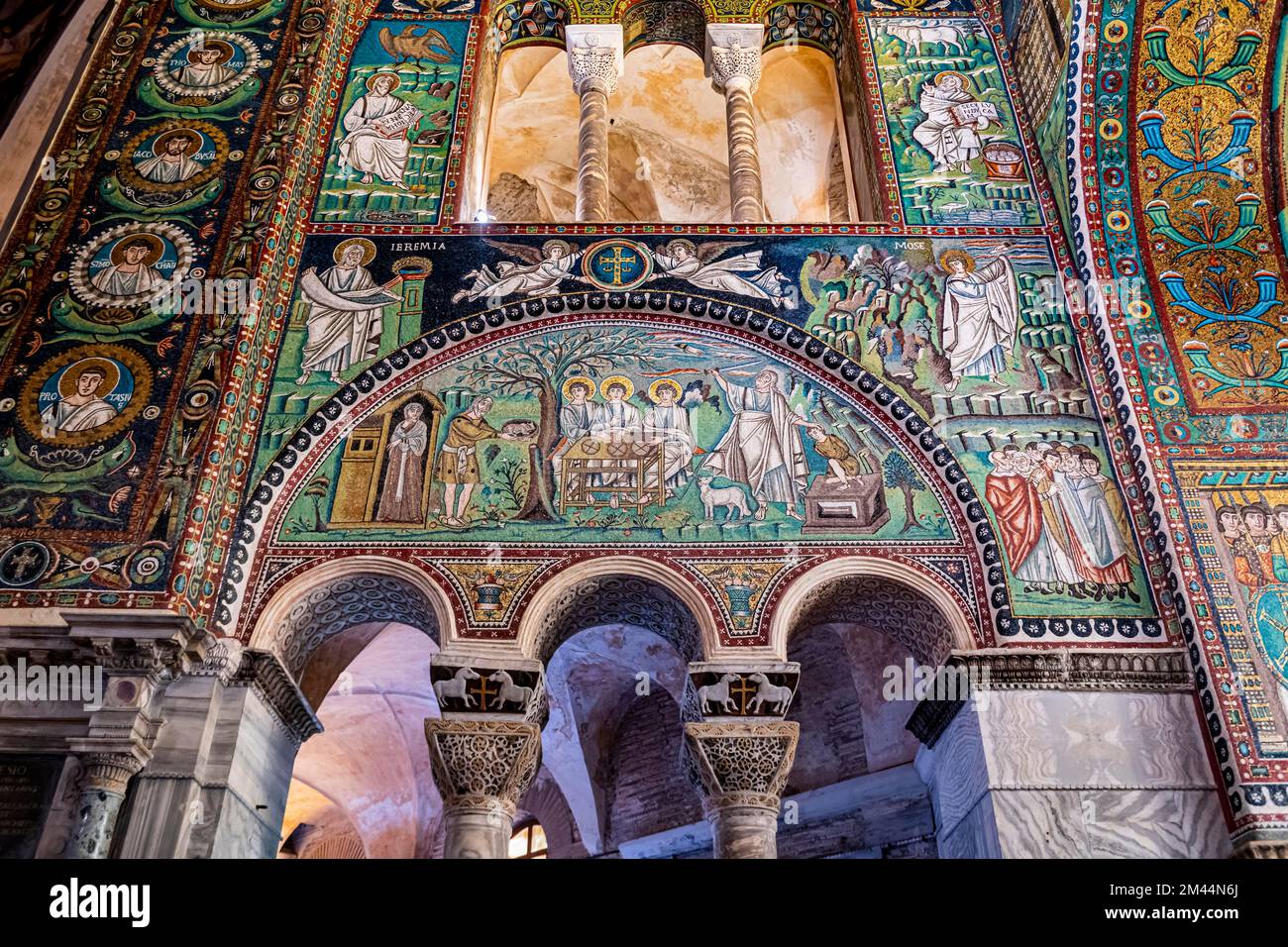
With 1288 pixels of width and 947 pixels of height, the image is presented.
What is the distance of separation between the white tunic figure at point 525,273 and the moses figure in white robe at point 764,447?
4.88 feet

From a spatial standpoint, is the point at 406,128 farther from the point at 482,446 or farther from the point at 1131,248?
the point at 1131,248

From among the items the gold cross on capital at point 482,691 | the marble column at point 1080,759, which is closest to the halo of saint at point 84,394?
the gold cross on capital at point 482,691

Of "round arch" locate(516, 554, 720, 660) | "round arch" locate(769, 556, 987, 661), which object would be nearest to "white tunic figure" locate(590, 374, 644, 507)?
"round arch" locate(516, 554, 720, 660)

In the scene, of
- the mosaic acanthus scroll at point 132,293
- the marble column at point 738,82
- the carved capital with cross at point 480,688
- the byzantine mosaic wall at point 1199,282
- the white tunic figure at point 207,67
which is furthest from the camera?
the marble column at point 738,82

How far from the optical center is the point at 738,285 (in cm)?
848

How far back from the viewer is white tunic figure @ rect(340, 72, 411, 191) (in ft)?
30.0

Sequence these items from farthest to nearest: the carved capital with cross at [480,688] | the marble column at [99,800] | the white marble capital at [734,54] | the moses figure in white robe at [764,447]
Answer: the white marble capital at [734,54]
the moses figure in white robe at [764,447]
the carved capital with cross at [480,688]
the marble column at [99,800]

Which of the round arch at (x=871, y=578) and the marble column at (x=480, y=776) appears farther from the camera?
the round arch at (x=871, y=578)

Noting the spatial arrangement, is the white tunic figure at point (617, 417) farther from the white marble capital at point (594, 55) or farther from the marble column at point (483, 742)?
the white marble capital at point (594, 55)

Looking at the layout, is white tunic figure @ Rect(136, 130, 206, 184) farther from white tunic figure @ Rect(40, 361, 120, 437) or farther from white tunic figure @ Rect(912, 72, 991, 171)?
white tunic figure @ Rect(912, 72, 991, 171)

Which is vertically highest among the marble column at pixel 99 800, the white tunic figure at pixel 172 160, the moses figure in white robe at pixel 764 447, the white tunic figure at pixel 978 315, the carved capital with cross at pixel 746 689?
the white tunic figure at pixel 172 160

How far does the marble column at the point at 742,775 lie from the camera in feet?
21.5

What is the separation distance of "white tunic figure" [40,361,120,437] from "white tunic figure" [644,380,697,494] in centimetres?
368
